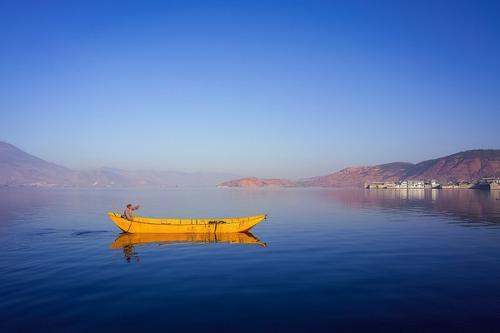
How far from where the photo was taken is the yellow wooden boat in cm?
4478

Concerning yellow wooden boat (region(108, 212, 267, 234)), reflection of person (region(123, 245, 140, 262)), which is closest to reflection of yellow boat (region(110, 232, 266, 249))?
yellow wooden boat (region(108, 212, 267, 234))

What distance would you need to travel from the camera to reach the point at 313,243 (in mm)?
40406

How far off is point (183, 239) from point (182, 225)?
2373 millimetres

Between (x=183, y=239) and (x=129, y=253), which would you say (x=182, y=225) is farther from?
(x=129, y=253)

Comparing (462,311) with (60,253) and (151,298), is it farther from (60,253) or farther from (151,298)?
(60,253)

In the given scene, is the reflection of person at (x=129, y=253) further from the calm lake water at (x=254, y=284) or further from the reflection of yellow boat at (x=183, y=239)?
the reflection of yellow boat at (x=183, y=239)

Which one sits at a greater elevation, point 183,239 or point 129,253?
point 183,239

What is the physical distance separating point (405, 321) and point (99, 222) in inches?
2189

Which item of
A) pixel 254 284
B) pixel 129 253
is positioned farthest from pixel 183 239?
pixel 254 284

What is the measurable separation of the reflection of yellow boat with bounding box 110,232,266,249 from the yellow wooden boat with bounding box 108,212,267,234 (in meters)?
0.54

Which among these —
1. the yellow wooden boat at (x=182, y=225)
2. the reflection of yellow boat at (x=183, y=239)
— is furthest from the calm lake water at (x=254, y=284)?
the yellow wooden boat at (x=182, y=225)

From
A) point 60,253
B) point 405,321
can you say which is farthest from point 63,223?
point 405,321

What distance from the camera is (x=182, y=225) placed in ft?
146

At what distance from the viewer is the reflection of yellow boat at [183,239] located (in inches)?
1628
